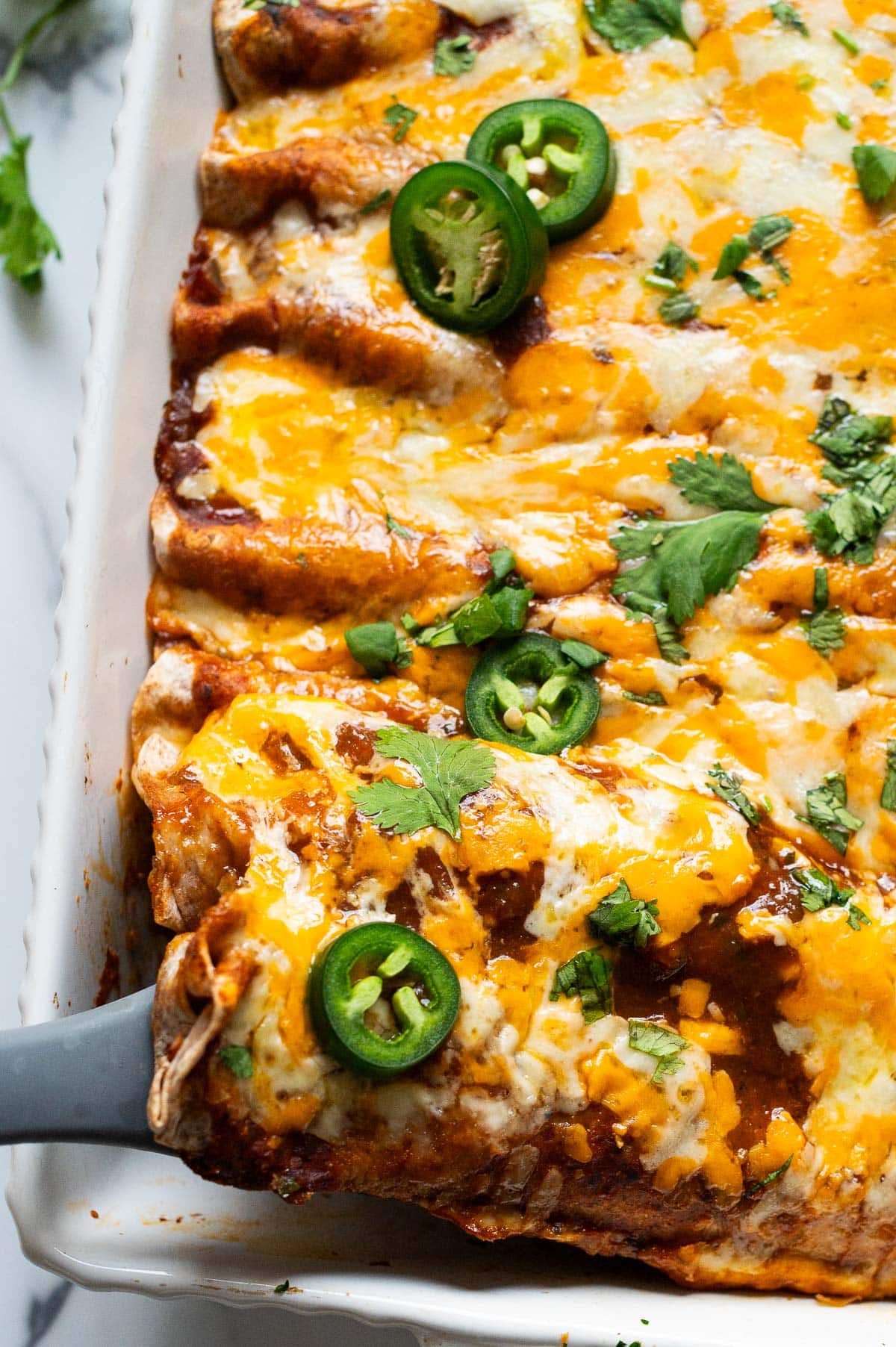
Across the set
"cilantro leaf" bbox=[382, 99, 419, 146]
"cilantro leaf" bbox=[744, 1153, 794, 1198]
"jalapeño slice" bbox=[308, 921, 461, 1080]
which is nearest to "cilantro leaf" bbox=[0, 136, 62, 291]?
"cilantro leaf" bbox=[382, 99, 419, 146]

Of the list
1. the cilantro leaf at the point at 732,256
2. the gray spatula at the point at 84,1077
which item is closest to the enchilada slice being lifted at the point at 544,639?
the cilantro leaf at the point at 732,256

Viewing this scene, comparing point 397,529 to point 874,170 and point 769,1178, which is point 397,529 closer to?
point 874,170

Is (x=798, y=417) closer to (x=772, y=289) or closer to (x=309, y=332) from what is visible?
(x=772, y=289)

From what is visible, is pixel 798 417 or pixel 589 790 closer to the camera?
pixel 589 790

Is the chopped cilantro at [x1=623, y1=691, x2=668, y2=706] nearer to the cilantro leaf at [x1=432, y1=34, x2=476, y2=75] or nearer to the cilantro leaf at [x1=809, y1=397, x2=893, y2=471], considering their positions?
the cilantro leaf at [x1=809, y1=397, x2=893, y2=471]

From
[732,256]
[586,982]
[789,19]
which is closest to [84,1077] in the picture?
[586,982]

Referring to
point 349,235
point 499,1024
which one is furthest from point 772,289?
point 499,1024
